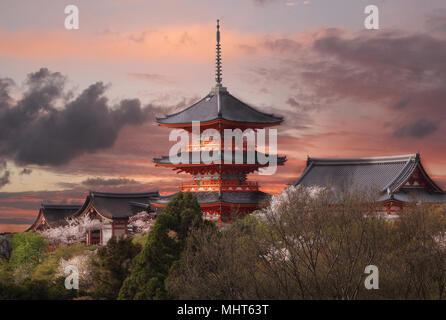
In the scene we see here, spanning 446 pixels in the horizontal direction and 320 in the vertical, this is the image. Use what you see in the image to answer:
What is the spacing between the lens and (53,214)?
204 feet

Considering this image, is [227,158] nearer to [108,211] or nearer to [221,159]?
[221,159]

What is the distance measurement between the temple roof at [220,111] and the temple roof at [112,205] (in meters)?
8.77

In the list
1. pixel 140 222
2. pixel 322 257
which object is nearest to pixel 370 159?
pixel 322 257

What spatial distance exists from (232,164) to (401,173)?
11662 millimetres

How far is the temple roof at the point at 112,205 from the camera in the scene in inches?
2098

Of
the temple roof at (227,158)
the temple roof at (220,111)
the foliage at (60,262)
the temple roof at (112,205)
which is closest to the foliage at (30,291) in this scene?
the foliage at (60,262)

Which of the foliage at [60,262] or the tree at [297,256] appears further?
the foliage at [60,262]

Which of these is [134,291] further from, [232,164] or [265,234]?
[232,164]

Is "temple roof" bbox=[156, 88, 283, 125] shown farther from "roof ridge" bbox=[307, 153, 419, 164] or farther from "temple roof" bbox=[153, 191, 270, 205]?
"temple roof" bbox=[153, 191, 270, 205]

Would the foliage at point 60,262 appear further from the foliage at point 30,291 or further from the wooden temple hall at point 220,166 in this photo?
the wooden temple hall at point 220,166

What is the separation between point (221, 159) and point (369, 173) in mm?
10822
